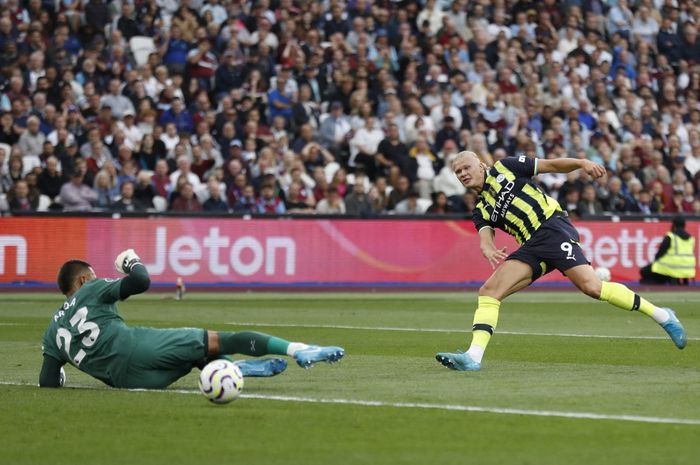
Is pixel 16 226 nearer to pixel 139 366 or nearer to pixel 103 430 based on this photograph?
pixel 139 366

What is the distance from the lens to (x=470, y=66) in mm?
32219

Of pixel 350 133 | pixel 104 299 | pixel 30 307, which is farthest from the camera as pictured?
pixel 350 133

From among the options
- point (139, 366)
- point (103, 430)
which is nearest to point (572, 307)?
point (139, 366)

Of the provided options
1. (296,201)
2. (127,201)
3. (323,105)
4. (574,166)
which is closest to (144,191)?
(127,201)

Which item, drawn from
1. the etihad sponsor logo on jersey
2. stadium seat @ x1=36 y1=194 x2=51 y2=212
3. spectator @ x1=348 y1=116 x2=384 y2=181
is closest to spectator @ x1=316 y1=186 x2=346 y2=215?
spectator @ x1=348 y1=116 x2=384 y2=181

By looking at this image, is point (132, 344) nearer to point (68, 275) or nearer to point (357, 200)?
point (68, 275)

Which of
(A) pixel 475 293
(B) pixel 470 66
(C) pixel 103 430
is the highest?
(B) pixel 470 66

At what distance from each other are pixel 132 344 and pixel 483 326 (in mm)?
3505

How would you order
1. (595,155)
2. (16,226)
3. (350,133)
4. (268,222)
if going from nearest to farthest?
1. (16,226)
2. (268,222)
3. (350,133)
4. (595,155)

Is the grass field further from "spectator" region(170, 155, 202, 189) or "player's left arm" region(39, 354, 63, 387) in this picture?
"spectator" region(170, 155, 202, 189)

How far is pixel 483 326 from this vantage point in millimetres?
12227

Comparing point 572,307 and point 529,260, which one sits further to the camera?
point 572,307

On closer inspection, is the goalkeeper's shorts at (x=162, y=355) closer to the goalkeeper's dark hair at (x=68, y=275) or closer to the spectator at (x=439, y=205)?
the goalkeeper's dark hair at (x=68, y=275)

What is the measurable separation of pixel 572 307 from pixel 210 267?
7602mm
